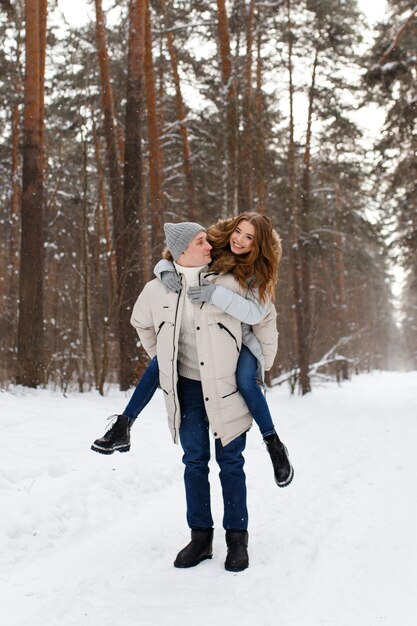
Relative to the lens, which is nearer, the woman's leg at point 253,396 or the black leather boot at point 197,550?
the black leather boot at point 197,550

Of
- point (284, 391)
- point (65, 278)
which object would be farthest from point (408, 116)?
point (65, 278)

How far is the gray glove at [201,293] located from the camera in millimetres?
3357

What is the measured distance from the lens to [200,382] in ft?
11.7

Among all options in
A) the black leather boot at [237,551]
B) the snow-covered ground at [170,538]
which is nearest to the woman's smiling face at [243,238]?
the black leather boot at [237,551]

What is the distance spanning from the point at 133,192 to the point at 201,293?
7.96 meters

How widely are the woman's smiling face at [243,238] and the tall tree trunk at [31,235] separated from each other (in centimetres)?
660

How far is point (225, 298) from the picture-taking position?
334 cm

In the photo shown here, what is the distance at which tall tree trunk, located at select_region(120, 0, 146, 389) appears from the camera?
10.9 metres

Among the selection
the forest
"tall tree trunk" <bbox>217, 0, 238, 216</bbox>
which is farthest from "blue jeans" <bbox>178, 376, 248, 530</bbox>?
"tall tree trunk" <bbox>217, 0, 238, 216</bbox>

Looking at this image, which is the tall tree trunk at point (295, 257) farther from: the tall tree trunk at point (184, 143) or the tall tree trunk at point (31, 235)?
the tall tree trunk at point (31, 235)

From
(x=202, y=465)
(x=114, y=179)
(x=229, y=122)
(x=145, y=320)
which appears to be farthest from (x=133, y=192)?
(x=202, y=465)

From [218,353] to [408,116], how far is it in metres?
12.3

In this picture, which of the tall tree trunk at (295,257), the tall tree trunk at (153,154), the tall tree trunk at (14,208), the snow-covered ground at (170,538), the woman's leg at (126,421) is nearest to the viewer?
the snow-covered ground at (170,538)

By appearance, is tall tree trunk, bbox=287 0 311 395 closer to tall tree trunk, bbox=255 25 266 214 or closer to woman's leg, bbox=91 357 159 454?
tall tree trunk, bbox=255 25 266 214
